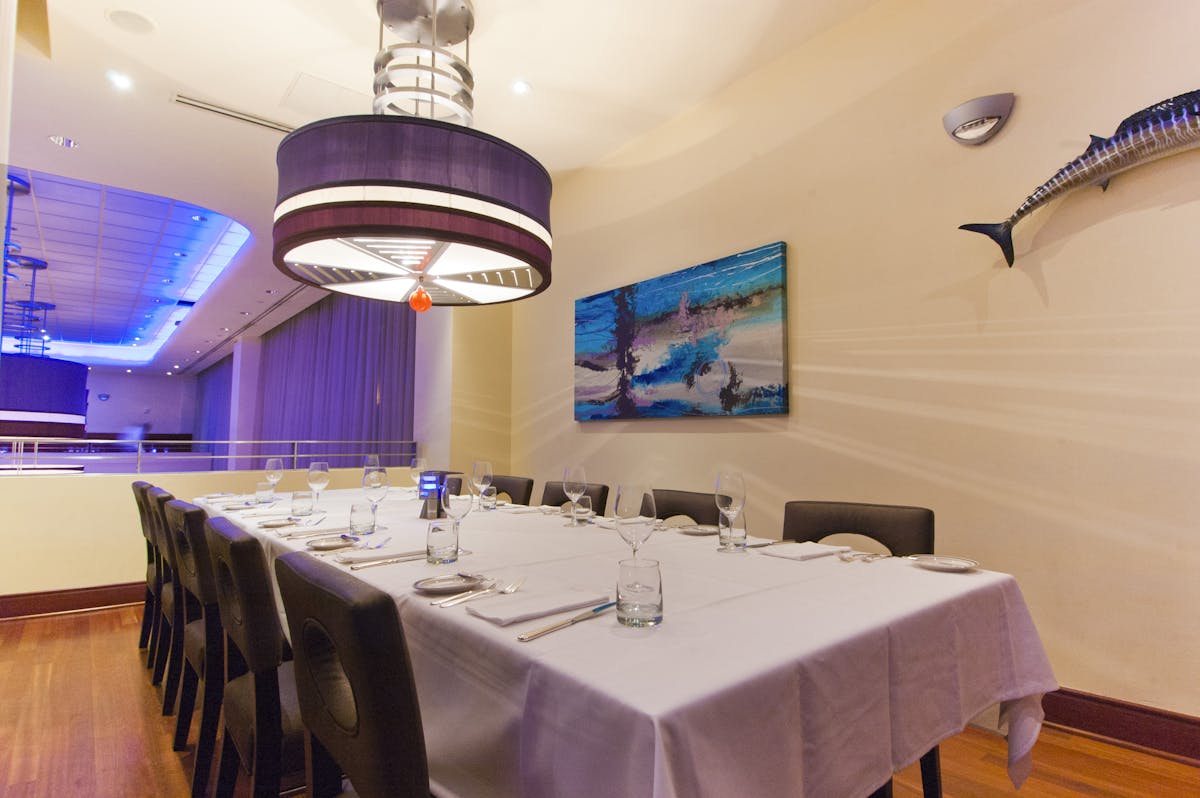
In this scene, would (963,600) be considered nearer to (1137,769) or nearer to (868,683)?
(868,683)

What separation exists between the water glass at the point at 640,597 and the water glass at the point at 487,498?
1.53 metres

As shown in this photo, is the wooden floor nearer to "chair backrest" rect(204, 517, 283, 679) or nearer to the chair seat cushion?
the chair seat cushion

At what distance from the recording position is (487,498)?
2670 millimetres

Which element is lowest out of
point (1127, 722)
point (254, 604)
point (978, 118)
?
point (1127, 722)

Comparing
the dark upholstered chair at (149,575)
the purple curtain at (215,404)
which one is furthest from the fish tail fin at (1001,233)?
the purple curtain at (215,404)

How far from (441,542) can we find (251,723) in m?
0.53

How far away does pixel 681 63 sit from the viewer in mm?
3412

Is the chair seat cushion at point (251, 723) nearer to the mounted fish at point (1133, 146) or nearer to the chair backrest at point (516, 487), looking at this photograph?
the chair backrest at point (516, 487)

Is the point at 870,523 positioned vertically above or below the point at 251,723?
above

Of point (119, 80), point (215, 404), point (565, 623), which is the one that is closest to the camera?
point (565, 623)

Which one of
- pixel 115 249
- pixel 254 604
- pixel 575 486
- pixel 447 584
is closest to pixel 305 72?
pixel 575 486

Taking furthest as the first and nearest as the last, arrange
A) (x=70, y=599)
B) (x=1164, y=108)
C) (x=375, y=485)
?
(x=70, y=599) → (x=375, y=485) → (x=1164, y=108)

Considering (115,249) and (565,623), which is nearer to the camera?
(565,623)

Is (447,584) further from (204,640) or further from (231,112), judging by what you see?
(231,112)
